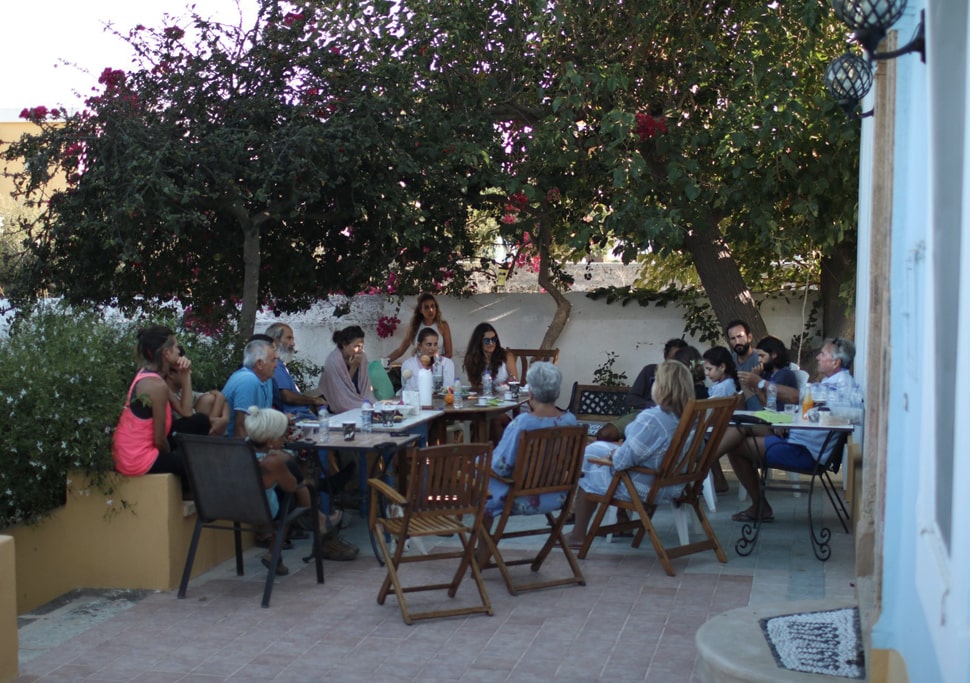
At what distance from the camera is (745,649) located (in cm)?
450

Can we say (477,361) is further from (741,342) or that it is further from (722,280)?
(722,280)

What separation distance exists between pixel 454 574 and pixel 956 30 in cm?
430

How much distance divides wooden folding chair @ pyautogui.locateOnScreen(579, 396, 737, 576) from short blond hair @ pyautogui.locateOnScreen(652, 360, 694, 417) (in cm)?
14

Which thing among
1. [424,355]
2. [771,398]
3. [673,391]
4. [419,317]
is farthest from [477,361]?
[673,391]

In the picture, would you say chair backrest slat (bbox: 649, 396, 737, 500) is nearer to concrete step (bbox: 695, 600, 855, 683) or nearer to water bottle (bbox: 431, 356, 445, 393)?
concrete step (bbox: 695, 600, 855, 683)

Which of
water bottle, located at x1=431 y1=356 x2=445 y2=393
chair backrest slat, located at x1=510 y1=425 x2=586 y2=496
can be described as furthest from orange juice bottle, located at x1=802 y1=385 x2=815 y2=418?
water bottle, located at x1=431 y1=356 x2=445 y2=393

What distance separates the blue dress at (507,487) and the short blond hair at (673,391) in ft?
2.27

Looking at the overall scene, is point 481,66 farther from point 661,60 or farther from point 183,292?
point 183,292

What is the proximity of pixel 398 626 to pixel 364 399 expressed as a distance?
3426mm

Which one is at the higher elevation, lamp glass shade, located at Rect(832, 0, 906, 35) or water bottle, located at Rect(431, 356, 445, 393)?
lamp glass shade, located at Rect(832, 0, 906, 35)

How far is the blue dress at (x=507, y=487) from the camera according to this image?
611 cm

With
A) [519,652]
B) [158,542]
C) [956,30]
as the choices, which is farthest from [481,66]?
[956,30]

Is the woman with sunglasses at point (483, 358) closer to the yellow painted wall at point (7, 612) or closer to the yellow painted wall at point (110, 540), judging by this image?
the yellow painted wall at point (110, 540)

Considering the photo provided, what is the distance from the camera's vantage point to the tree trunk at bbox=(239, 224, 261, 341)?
29.3 ft
